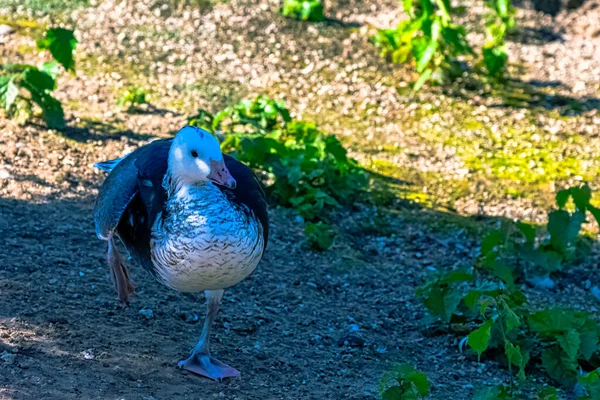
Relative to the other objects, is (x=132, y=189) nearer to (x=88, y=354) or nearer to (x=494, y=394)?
(x=88, y=354)

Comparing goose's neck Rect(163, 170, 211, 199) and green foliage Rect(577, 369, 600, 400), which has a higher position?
goose's neck Rect(163, 170, 211, 199)

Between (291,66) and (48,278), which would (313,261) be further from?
(291,66)

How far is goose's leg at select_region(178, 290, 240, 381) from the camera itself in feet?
14.6

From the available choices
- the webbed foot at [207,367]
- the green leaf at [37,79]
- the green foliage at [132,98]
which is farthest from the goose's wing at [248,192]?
the green foliage at [132,98]

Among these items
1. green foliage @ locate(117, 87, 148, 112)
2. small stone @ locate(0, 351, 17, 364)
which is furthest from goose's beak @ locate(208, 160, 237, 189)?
green foliage @ locate(117, 87, 148, 112)

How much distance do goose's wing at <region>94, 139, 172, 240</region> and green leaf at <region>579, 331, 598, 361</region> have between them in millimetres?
2263

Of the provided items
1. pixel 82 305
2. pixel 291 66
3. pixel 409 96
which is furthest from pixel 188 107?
pixel 82 305

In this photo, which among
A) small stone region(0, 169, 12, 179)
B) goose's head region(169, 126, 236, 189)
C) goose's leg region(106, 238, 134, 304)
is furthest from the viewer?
small stone region(0, 169, 12, 179)

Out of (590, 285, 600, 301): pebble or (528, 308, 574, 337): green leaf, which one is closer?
(528, 308, 574, 337): green leaf

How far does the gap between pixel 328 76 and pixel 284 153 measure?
2.12 m

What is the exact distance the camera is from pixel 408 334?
529cm

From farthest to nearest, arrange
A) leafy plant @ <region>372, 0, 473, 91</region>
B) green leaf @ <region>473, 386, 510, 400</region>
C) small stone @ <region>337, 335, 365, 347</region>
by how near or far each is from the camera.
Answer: leafy plant @ <region>372, 0, 473, 91</region>
small stone @ <region>337, 335, 365, 347</region>
green leaf @ <region>473, 386, 510, 400</region>

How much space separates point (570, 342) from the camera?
4.59m

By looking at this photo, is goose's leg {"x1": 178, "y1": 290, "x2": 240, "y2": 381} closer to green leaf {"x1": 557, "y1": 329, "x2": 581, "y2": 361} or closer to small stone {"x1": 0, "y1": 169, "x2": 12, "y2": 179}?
green leaf {"x1": 557, "y1": 329, "x2": 581, "y2": 361}
